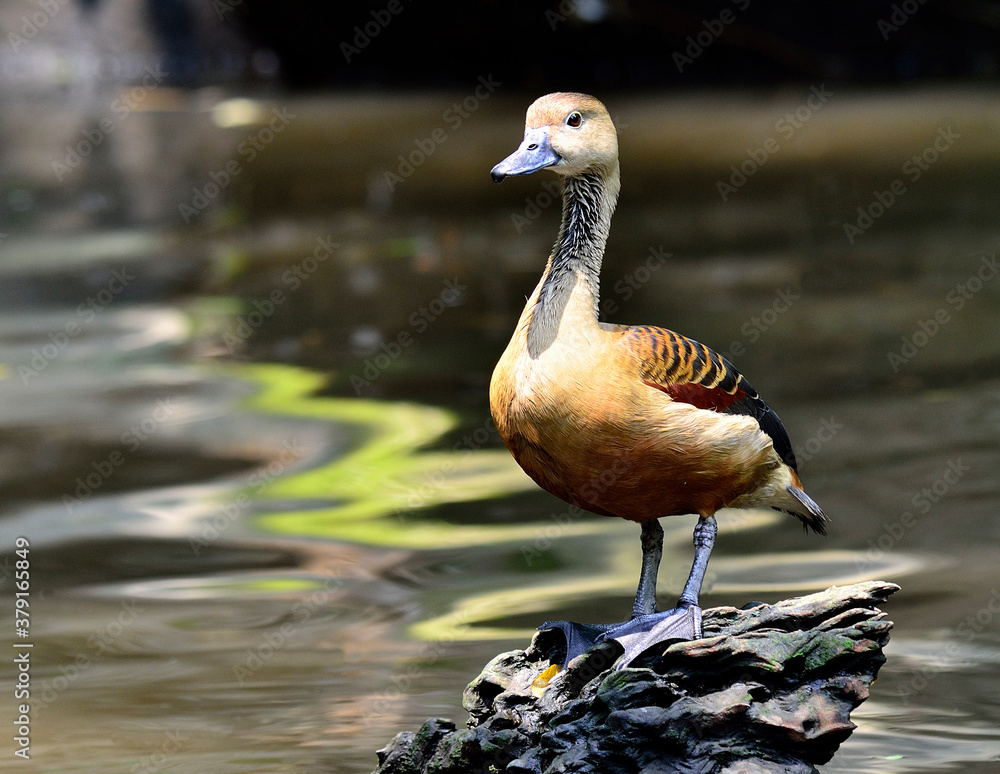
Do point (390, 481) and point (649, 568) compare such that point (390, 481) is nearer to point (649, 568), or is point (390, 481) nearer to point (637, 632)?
point (649, 568)

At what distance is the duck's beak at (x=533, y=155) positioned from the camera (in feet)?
13.7

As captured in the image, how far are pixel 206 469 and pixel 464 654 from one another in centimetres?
306

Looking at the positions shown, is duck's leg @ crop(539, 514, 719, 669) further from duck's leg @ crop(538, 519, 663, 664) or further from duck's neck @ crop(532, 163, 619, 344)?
duck's neck @ crop(532, 163, 619, 344)

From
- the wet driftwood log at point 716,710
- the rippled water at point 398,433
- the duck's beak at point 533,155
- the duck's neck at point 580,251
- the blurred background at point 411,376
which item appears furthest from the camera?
the blurred background at point 411,376

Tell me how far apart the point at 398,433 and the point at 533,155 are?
4769mm

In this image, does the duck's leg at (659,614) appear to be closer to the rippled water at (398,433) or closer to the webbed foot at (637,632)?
the webbed foot at (637,632)

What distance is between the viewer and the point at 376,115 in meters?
20.1

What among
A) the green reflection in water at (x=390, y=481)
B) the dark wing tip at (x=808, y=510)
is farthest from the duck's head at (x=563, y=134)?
the green reflection in water at (x=390, y=481)

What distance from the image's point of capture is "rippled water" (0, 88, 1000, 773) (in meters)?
5.70

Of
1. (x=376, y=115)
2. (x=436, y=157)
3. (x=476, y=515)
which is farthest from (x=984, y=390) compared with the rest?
(x=376, y=115)

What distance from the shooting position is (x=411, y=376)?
9.88 metres

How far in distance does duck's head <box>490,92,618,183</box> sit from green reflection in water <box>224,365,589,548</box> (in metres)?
3.29

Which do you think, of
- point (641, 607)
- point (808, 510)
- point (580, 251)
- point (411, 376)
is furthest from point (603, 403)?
point (411, 376)

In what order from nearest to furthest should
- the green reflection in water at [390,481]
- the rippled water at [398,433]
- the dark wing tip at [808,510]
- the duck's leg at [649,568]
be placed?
the duck's leg at [649,568] < the dark wing tip at [808,510] < the rippled water at [398,433] < the green reflection in water at [390,481]
